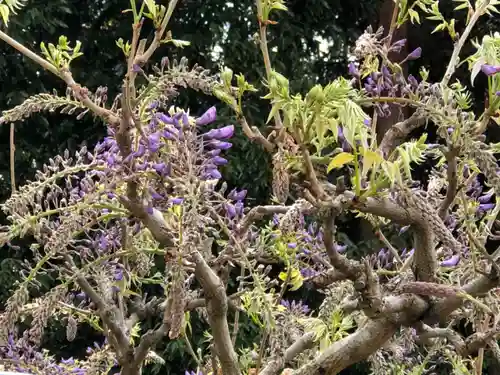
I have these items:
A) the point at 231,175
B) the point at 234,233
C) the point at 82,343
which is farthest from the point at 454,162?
the point at 82,343

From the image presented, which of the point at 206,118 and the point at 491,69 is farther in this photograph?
the point at 206,118

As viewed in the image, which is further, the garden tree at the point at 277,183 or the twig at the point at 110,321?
the twig at the point at 110,321

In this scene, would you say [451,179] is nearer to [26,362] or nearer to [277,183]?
[277,183]

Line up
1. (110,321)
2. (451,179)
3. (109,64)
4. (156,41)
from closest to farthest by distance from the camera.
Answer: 1. (156,41)
2. (451,179)
3. (110,321)
4. (109,64)

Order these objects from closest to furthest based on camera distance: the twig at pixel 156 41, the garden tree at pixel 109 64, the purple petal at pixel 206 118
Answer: the twig at pixel 156 41 < the purple petal at pixel 206 118 < the garden tree at pixel 109 64

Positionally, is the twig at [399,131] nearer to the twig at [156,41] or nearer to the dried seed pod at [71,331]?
the twig at [156,41]

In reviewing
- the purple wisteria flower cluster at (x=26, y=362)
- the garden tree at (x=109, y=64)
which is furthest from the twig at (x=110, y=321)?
the garden tree at (x=109, y=64)

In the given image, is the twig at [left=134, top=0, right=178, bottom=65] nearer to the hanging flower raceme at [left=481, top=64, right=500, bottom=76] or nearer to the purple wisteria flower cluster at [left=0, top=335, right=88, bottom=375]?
the hanging flower raceme at [left=481, top=64, right=500, bottom=76]

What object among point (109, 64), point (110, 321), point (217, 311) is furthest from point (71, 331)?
point (109, 64)

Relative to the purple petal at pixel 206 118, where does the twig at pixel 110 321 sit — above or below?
below

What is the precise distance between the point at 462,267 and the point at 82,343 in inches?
72.2

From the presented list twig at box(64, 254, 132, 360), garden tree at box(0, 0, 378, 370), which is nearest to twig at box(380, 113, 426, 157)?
twig at box(64, 254, 132, 360)

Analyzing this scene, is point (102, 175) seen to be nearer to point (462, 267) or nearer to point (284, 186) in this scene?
point (284, 186)

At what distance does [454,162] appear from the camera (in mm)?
595
